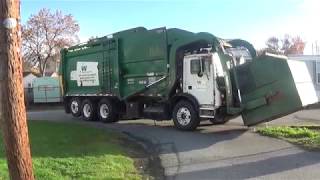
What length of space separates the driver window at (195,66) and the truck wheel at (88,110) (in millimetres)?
7035

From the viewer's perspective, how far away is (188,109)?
56.2 feet

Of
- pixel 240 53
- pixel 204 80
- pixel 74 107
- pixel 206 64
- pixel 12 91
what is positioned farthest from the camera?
pixel 74 107

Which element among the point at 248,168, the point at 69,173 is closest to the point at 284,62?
the point at 248,168

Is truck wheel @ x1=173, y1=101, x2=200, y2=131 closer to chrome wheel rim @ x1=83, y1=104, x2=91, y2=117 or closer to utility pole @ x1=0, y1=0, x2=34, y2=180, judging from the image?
chrome wheel rim @ x1=83, y1=104, x2=91, y2=117

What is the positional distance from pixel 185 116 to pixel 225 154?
15.1 ft

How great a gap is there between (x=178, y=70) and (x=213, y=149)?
186 inches

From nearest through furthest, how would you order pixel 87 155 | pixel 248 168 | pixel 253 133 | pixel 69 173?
pixel 69 173 → pixel 248 168 → pixel 87 155 → pixel 253 133

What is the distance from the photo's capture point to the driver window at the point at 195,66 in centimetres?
1692

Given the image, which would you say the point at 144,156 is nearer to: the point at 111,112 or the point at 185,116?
the point at 185,116

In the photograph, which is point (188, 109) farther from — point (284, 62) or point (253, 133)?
point (284, 62)

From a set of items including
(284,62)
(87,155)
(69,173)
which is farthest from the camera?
(284,62)

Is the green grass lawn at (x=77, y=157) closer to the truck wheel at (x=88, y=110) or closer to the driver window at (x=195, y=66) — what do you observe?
the driver window at (x=195, y=66)

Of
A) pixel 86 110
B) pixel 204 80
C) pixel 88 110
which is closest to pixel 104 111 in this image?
pixel 88 110

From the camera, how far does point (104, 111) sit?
72.6ft
